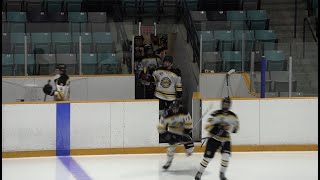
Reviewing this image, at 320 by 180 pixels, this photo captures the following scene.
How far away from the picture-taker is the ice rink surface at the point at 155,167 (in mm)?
7773

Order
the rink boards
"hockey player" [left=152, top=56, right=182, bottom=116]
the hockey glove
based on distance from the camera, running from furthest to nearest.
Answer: "hockey player" [left=152, top=56, right=182, bottom=116] < the hockey glove < the rink boards

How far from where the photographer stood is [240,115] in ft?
31.5

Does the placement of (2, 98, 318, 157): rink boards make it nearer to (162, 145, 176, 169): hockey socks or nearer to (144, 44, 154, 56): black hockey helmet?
(162, 145, 176, 169): hockey socks

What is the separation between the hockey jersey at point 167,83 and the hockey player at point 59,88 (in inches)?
60.4

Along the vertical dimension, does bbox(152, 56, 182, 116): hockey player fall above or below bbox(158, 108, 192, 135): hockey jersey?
above

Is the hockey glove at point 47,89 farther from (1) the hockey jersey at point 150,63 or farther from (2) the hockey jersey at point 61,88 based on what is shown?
(1) the hockey jersey at point 150,63

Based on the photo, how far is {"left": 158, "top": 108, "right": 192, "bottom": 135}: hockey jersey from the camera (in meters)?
7.76

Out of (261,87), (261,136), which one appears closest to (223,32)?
(261,87)

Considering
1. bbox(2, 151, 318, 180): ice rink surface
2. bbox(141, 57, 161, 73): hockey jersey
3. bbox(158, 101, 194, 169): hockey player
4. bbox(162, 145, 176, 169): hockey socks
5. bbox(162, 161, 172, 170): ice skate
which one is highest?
bbox(141, 57, 161, 73): hockey jersey

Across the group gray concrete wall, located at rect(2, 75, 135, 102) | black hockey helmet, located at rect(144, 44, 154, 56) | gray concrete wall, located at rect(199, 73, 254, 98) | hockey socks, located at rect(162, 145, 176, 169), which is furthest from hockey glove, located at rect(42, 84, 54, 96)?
black hockey helmet, located at rect(144, 44, 154, 56)

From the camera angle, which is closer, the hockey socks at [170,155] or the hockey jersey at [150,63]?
the hockey socks at [170,155]

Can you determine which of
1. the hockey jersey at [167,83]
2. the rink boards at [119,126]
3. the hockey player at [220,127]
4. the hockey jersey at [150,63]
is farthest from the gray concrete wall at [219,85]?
the hockey player at [220,127]

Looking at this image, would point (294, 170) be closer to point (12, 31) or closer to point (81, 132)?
point (81, 132)

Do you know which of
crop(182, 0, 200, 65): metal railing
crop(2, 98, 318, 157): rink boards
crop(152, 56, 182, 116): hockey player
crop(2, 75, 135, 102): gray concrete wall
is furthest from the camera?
crop(182, 0, 200, 65): metal railing
